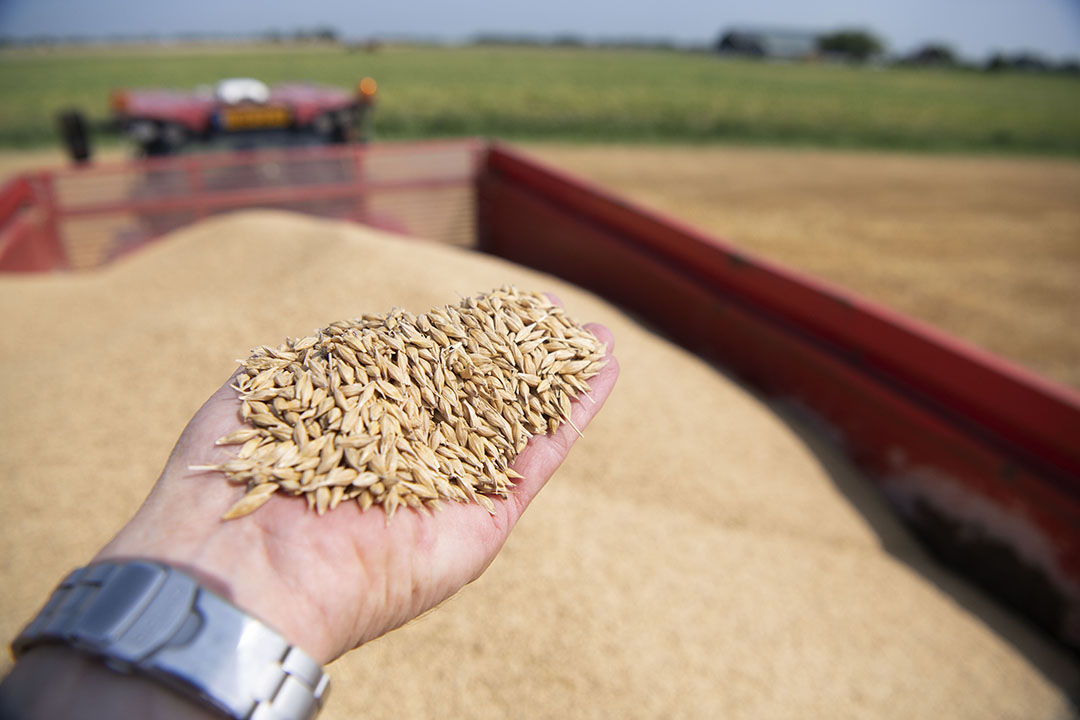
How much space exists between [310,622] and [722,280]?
114 inches

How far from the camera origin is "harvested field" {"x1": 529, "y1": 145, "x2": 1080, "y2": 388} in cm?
583

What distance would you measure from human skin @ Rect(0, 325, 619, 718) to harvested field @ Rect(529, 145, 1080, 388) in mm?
5272

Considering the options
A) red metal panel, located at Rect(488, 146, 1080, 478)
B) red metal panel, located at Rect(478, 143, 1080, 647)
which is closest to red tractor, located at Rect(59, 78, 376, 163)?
red metal panel, located at Rect(478, 143, 1080, 647)

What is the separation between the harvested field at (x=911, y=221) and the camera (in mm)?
5832

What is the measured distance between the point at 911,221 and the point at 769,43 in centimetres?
6737

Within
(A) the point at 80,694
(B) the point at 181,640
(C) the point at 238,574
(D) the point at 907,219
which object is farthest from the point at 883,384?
(D) the point at 907,219

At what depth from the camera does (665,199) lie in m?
10.5

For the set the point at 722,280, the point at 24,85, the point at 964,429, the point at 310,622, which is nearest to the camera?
the point at 310,622

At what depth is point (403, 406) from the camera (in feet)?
4.79

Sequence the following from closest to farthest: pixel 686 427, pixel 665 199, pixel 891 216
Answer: pixel 686 427 < pixel 891 216 < pixel 665 199

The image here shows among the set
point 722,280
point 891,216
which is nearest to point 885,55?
point 891,216

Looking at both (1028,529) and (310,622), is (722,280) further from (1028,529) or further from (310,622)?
(310,622)

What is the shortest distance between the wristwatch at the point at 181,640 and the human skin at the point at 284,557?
0.14 feet

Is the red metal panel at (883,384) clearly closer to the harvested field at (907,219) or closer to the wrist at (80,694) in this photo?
the wrist at (80,694)
